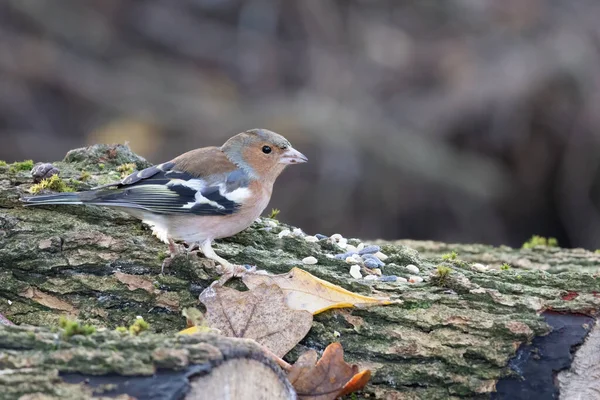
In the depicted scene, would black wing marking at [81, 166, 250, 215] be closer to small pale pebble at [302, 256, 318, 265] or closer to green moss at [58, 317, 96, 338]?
small pale pebble at [302, 256, 318, 265]

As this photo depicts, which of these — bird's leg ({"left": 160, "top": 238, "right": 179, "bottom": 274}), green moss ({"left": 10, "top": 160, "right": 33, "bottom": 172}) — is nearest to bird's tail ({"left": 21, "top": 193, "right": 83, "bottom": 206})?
bird's leg ({"left": 160, "top": 238, "right": 179, "bottom": 274})

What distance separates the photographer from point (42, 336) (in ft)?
10.1

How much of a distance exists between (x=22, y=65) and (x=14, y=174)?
20.9 ft

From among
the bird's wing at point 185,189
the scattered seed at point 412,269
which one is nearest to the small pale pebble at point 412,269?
the scattered seed at point 412,269

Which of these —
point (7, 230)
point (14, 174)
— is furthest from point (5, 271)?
point (14, 174)

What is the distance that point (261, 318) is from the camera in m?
3.68

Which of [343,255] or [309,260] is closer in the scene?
[309,260]

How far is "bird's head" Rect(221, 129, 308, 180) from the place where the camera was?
4961 mm

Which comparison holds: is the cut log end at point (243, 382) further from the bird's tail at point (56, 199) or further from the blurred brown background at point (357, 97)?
the blurred brown background at point (357, 97)

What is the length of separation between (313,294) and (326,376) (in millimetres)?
492

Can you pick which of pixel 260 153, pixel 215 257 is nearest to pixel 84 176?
pixel 260 153

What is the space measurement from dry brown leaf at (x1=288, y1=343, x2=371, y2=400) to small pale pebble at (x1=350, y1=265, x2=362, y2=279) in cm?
73

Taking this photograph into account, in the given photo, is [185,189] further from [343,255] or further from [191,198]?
[343,255]

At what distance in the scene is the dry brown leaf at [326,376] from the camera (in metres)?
3.41
